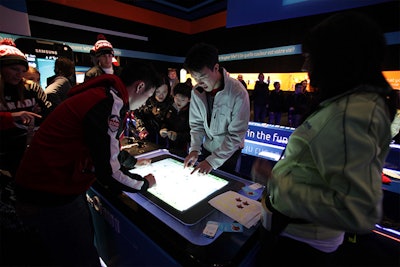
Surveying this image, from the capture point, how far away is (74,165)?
995mm

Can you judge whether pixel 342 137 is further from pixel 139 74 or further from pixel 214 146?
pixel 214 146

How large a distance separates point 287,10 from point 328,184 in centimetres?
190

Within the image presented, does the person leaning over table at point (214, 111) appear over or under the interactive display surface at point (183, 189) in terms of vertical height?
over

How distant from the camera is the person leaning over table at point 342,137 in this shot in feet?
1.68

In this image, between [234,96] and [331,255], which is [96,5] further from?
[331,255]

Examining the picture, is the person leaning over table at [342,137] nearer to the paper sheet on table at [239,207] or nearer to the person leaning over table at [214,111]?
the paper sheet on table at [239,207]

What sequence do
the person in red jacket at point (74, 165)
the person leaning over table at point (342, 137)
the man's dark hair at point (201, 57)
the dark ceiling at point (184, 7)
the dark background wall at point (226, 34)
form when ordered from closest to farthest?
1. the person leaning over table at point (342, 137)
2. the person in red jacket at point (74, 165)
3. the man's dark hair at point (201, 57)
4. the dark background wall at point (226, 34)
5. the dark ceiling at point (184, 7)

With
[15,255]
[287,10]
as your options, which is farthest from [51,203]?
[287,10]

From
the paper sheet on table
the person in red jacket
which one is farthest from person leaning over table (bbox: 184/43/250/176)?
the person in red jacket

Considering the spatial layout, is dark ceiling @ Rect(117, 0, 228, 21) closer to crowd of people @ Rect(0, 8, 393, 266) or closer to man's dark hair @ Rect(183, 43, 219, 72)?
crowd of people @ Rect(0, 8, 393, 266)

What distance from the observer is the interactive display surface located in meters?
0.99

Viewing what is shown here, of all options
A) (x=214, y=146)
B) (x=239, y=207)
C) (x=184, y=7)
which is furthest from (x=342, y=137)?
(x=184, y=7)

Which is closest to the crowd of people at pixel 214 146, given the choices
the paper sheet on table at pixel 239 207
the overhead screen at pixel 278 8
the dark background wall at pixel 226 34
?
the paper sheet on table at pixel 239 207

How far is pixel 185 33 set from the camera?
932 cm
